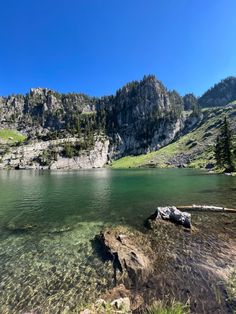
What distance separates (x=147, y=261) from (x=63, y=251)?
833cm

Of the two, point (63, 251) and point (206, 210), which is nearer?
point (63, 251)

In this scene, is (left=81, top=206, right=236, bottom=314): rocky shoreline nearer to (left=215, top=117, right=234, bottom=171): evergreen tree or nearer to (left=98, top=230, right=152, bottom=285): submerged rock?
(left=98, top=230, right=152, bottom=285): submerged rock

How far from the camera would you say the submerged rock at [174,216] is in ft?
82.5

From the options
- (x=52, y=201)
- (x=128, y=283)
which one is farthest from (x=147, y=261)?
(x=52, y=201)

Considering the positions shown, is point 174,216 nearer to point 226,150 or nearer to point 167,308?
point 167,308

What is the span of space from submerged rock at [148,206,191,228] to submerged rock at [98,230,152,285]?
720cm

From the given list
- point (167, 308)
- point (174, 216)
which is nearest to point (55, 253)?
point (167, 308)

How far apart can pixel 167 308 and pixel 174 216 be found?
16343 millimetres

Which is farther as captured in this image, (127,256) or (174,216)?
(174,216)

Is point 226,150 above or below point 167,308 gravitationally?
above

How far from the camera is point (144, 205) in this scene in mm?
38031

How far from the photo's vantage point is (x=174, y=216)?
1043 inches

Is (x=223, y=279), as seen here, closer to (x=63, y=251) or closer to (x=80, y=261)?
(x=80, y=261)

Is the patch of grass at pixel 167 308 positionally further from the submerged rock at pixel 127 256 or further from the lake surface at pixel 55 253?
the lake surface at pixel 55 253
